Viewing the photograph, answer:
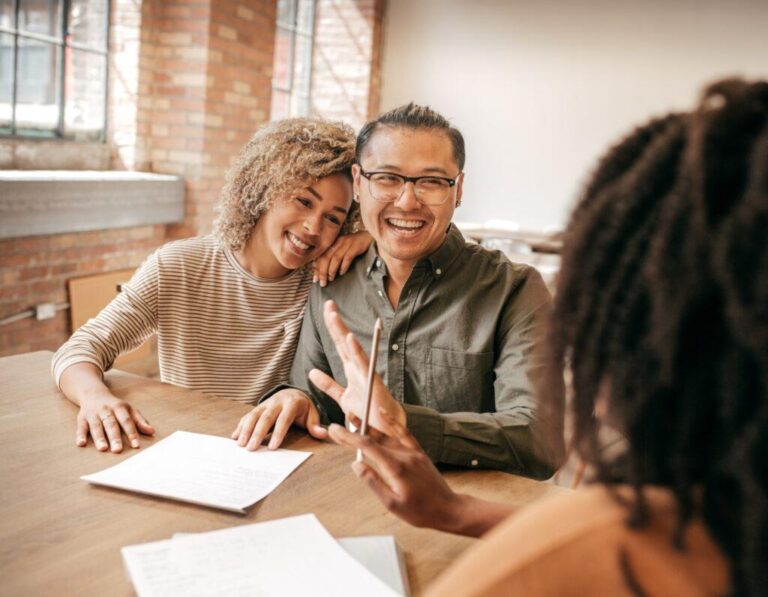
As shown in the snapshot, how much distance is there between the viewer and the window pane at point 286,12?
20.1ft

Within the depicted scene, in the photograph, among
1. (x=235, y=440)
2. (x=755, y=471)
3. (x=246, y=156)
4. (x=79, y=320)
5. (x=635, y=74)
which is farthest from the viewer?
(x=635, y=74)

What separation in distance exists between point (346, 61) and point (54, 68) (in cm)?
324

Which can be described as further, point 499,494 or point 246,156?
point 246,156

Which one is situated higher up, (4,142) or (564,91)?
(564,91)

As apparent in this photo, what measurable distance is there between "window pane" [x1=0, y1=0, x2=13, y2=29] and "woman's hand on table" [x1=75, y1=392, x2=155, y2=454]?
283 centimetres

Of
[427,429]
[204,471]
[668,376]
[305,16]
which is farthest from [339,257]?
[305,16]

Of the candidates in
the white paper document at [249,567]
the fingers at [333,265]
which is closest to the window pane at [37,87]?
the fingers at [333,265]

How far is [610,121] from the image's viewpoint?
21.1 feet

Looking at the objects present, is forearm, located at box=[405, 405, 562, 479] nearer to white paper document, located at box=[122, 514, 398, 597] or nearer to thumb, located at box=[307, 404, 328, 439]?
thumb, located at box=[307, 404, 328, 439]

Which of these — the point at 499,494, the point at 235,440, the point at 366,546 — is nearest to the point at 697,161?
the point at 366,546

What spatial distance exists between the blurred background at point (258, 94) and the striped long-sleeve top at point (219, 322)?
0.90 meters

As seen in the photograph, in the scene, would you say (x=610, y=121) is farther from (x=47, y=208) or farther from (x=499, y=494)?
(x=499, y=494)

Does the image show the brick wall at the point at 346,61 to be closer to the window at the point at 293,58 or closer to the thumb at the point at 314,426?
the window at the point at 293,58

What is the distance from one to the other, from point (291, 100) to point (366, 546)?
5.82 metres
